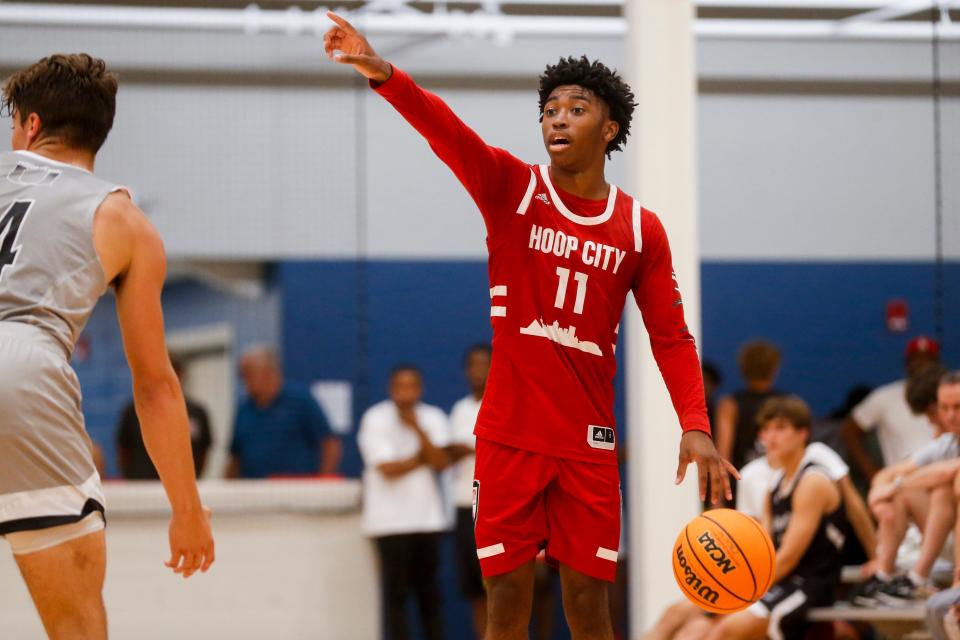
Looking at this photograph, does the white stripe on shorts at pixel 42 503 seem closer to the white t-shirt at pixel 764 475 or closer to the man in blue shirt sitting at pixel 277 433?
the white t-shirt at pixel 764 475

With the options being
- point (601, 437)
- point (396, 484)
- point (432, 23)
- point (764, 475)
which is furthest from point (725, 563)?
point (432, 23)

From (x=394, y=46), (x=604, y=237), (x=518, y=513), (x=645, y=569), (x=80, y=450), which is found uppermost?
(x=394, y=46)

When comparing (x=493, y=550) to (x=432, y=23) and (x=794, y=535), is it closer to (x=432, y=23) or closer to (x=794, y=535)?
(x=794, y=535)

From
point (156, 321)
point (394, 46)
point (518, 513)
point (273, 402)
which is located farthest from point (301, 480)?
point (156, 321)

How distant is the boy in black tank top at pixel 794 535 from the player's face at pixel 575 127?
2.86 m

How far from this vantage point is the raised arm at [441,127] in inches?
145

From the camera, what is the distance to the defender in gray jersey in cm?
291

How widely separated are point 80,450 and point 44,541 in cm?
22

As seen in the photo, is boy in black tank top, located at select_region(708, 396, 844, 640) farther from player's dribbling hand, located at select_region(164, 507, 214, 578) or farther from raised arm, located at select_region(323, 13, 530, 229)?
player's dribbling hand, located at select_region(164, 507, 214, 578)

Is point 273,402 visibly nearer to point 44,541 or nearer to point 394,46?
point 394,46

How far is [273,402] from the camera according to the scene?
862cm

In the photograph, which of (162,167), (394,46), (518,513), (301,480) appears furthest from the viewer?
(394,46)

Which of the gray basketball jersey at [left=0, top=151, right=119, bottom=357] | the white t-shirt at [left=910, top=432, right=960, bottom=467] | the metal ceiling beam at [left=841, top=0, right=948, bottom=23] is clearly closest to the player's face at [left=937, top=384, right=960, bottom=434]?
the white t-shirt at [left=910, top=432, right=960, bottom=467]

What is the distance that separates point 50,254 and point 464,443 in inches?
215
